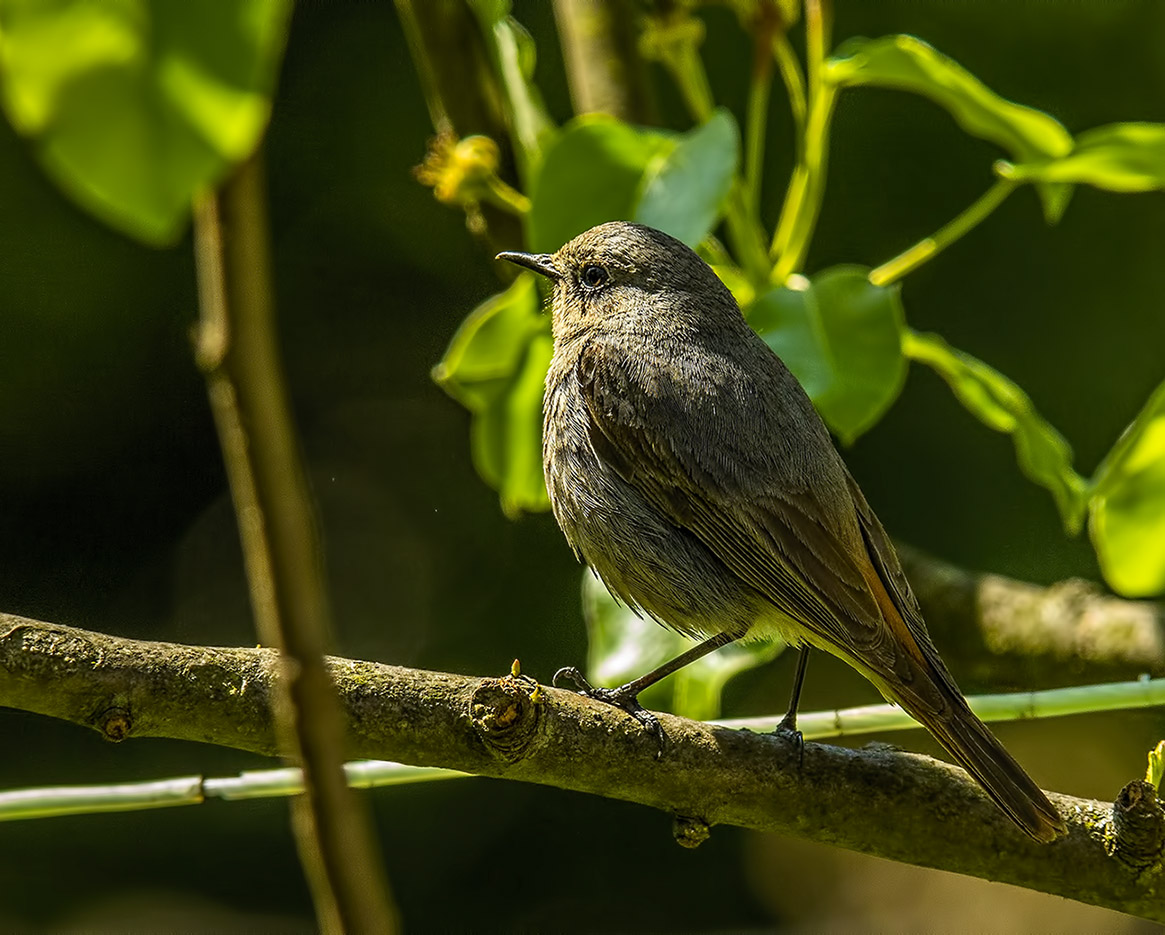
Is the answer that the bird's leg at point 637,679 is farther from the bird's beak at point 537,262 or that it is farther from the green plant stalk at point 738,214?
the bird's beak at point 537,262

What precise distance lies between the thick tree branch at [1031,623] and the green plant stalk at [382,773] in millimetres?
517

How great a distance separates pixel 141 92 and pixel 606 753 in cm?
157

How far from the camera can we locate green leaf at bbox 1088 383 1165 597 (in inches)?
92.7

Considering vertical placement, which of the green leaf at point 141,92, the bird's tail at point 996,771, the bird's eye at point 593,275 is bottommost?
the green leaf at point 141,92

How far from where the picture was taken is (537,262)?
11.5 feet

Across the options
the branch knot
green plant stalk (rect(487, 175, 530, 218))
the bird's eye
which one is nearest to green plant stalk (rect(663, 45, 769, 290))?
green plant stalk (rect(487, 175, 530, 218))

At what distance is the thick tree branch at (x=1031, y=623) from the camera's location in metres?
3.06

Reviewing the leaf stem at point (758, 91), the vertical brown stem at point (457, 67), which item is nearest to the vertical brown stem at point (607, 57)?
the vertical brown stem at point (457, 67)

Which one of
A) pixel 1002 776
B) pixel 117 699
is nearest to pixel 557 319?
pixel 1002 776

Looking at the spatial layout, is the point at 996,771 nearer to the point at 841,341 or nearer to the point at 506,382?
the point at 841,341

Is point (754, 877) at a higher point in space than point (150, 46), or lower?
higher

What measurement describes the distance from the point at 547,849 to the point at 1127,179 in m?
3.36

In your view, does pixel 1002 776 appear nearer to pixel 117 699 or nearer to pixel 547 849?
pixel 117 699

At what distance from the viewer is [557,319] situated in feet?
12.5
